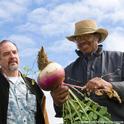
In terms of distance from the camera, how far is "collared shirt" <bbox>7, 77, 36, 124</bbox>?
539 cm

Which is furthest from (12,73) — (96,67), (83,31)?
(96,67)

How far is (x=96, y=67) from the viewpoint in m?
4.79

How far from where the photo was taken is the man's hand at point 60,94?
4.14 meters

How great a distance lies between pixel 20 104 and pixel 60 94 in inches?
56.2

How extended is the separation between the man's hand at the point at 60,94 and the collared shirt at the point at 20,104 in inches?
49.4

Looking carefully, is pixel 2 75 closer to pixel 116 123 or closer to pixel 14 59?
pixel 14 59

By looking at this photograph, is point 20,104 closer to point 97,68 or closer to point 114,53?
point 97,68

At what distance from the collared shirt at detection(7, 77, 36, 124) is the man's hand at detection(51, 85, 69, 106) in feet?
4.11

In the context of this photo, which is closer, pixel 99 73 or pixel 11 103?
pixel 99 73

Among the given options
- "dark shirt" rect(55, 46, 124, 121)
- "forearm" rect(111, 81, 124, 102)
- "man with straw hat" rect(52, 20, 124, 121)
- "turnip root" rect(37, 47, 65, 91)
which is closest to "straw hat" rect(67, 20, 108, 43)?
"man with straw hat" rect(52, 20, 124, 121)

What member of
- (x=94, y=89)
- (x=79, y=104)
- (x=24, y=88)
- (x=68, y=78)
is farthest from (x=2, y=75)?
(x=94, y=89)

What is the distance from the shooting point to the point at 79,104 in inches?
170

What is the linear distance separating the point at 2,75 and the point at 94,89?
2.05 metres

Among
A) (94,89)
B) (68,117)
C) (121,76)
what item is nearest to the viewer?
(94,89)
